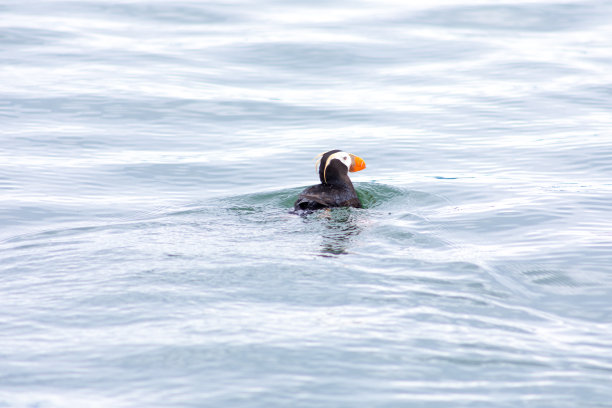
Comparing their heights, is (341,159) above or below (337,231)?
above

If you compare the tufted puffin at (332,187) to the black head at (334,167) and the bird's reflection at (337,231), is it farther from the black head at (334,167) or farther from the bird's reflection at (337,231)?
the bird's reflection at (337,231)

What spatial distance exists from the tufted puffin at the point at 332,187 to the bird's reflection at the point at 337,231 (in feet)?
0.43

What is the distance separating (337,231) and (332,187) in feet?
4.41

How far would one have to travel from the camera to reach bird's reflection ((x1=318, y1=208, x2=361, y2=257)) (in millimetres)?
7141

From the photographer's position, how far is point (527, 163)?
11.5m

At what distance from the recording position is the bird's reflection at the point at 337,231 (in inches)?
281

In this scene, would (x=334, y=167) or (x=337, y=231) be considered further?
(x=334, y=167)

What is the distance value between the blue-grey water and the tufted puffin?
291mm

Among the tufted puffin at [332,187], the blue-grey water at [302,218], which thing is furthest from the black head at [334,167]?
the blue-grey water at [302,218]

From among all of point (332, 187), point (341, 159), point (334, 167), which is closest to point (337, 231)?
point (332, 187)

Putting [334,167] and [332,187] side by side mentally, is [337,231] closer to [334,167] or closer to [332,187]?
[332,187]

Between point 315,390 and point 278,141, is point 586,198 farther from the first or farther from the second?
point 315,390

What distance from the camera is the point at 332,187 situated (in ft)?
30.1

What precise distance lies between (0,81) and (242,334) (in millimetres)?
12969
